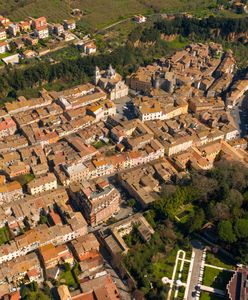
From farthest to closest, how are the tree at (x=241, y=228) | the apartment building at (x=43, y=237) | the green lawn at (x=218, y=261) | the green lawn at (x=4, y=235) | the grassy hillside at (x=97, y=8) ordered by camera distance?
1. the grassy hillside at (x=97, y=8)
2. the green lawn at (x=4, y=235)
3. the tree at (x=241, y=228)
4. the green lawn at (x=218, y=261)
5. the apartment building at (x=43, y=237)

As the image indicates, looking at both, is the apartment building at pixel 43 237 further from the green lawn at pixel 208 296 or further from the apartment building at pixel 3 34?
the apartment building at pixel 3 34

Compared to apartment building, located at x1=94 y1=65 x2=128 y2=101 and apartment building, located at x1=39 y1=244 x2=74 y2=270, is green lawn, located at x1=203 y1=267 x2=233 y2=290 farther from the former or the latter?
apartment building, located at x1=94 y1=65 x2=128 y2=101

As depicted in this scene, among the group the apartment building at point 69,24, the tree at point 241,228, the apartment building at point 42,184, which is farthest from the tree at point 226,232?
the apartment building at point 69,24

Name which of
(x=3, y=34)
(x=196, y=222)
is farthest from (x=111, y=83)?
(x=196, y=222)

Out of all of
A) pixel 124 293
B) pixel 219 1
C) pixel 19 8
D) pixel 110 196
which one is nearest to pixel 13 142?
pixel 110 196

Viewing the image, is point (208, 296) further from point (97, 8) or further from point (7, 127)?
point (97, 8)

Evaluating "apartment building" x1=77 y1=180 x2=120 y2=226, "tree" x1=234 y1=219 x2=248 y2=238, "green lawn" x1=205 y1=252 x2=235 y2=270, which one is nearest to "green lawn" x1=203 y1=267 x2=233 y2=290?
"green lawn" x1=205 y1=252 x2=235 y2=270
